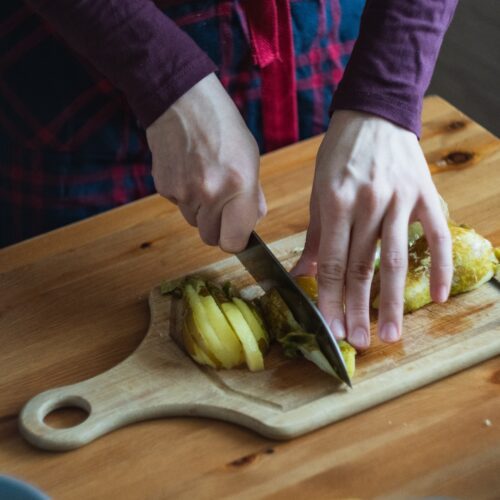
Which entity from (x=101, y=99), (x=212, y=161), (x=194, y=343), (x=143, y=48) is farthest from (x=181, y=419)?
(x=101, y=99)

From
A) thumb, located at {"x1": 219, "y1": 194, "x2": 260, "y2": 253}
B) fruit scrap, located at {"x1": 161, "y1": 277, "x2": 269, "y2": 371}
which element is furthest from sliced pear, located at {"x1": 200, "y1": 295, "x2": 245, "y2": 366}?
thumb, located at {"x1": 219, "y1": 194, "x2": 260, "y2": 253}

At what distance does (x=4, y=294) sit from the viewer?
5.30 feet

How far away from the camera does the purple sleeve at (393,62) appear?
139 centimetres

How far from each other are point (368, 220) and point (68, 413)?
514 mm

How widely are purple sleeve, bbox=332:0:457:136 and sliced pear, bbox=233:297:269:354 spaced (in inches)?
13.0

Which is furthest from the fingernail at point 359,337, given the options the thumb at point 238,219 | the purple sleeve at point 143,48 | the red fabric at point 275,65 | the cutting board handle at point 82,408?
the red fabric at point 275,65

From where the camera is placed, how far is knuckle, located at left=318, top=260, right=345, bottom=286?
136 centimetres

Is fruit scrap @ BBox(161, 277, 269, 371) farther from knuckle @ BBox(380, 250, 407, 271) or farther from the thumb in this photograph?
knuckle @ BBox(380, 250, 407, 271)

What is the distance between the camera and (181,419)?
1351 mm

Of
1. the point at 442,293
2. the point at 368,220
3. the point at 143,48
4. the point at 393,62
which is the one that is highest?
the point at 143,48

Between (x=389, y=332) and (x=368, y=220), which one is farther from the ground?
(x=368, y=220)

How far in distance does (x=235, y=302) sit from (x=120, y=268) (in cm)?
28

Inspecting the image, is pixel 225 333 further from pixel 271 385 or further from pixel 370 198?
pixel 370 198

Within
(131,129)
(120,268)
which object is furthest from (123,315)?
(131,129)
